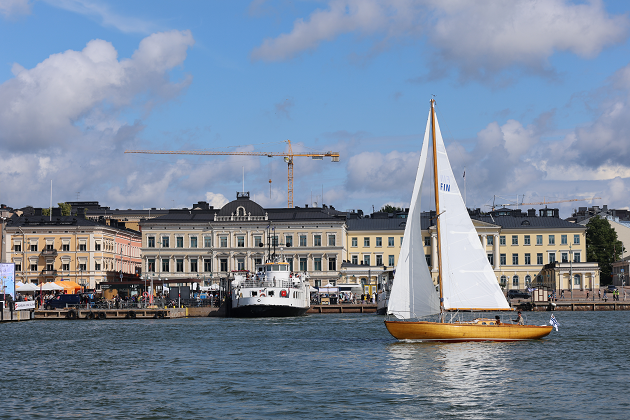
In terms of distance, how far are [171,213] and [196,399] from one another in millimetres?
106853

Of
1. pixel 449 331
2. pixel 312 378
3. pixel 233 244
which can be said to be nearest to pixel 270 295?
pixel 449 331

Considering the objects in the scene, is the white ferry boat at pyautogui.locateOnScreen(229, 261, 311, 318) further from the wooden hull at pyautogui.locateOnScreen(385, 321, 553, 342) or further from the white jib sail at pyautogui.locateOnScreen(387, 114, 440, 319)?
the white jib sail at pyautogui.locateOnScreen(387, 114, 440, 319)

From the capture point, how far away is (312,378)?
34344 mm

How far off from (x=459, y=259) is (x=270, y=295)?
138 ft

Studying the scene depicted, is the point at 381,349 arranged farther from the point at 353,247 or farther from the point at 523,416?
the point at 353,247

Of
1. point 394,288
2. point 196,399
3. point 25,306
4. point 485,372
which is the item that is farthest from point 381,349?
point 25,306

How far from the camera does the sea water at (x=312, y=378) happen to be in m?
27.6

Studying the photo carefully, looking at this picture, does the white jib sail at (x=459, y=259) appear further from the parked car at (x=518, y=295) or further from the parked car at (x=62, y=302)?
the parked car at (x=518, y=295)

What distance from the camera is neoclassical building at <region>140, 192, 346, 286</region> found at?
5118 inches

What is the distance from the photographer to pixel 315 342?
5016 centimetres

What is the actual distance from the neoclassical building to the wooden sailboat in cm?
8510

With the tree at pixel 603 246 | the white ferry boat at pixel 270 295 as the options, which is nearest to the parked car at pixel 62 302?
the white ferry boat at pixel 270 295

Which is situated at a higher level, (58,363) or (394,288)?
(394,288)

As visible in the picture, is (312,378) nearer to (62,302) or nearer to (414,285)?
(414,285)
